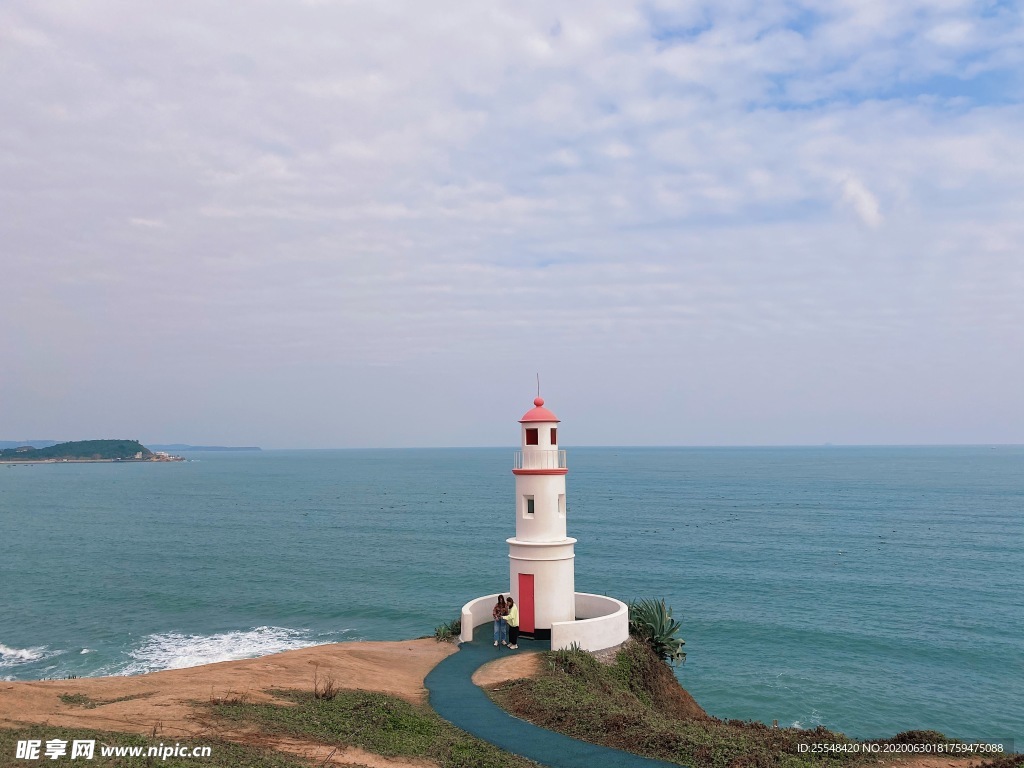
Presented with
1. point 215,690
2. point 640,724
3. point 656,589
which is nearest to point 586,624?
point 640,724

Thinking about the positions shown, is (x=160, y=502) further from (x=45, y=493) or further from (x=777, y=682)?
(x=777, y=682)

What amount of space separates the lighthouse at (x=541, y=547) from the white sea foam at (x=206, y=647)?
49.8 ft

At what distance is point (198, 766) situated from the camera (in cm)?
1123

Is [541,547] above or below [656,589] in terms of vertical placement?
above

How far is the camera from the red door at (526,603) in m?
24.1

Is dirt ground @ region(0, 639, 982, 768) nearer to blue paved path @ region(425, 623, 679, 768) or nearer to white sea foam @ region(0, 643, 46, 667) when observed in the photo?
blue paved path @ region(425, 623, 679, 768)

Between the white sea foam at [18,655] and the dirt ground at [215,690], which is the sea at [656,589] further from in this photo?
the dirt ground at [215,690]

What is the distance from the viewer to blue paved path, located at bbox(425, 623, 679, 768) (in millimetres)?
14070

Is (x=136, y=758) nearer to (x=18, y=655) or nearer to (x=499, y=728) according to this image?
(x=499, y=728)

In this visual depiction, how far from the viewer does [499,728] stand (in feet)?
52.6

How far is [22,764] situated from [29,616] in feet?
125

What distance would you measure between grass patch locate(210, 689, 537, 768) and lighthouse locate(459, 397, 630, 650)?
730cm

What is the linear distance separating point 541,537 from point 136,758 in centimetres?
1486

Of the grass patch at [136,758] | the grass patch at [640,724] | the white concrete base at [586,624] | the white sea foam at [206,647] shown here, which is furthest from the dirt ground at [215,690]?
the white sea foam at [206,647]
